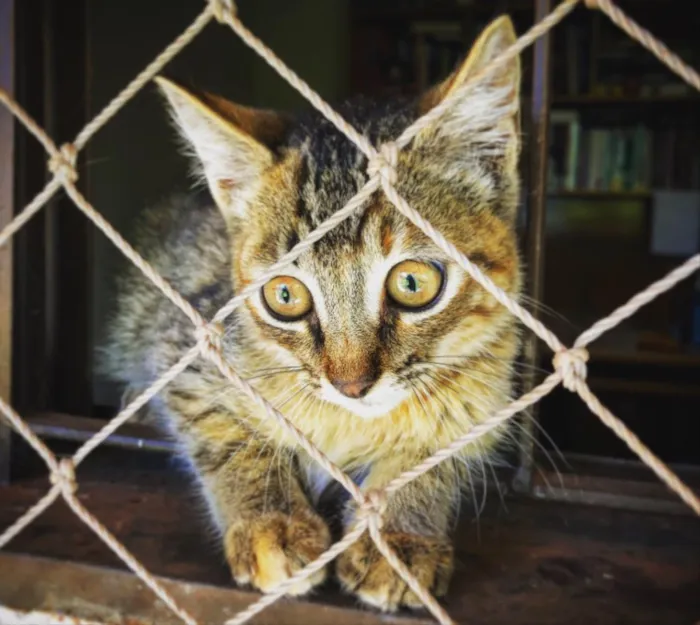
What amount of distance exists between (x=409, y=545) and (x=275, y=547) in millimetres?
162

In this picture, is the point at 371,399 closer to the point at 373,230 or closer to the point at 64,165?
the point at 373,230

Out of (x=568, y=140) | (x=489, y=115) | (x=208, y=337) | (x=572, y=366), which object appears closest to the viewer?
(x=572, y=366)

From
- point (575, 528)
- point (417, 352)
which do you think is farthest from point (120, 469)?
point (575, 528)

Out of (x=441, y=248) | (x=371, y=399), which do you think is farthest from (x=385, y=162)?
(x=371, y=399)

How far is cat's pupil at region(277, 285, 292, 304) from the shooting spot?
0.90 m

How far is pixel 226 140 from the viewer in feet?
3.06

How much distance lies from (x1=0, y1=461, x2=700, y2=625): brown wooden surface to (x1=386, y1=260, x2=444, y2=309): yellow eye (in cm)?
32

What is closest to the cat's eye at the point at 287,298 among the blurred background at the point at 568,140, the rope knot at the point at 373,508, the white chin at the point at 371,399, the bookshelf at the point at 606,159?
the white chin at the point at 371,399

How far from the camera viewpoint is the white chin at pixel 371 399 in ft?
2.69

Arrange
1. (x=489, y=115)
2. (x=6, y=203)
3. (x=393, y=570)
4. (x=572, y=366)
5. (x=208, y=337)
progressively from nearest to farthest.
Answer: (x=572, y=366) → (x=208, y=337) → (x=393, y=570) → (x=489, y=115) → (x=6, y=203)

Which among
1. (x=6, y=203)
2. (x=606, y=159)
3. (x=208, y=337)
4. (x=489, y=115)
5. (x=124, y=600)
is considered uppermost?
(x=606, y=159)

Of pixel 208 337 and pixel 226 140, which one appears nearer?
pixel 208 337

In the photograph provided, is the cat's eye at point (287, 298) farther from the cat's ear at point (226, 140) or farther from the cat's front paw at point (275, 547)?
the cat's front paw at point (275, 547)

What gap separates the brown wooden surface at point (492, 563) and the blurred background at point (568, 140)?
541 millimetres
